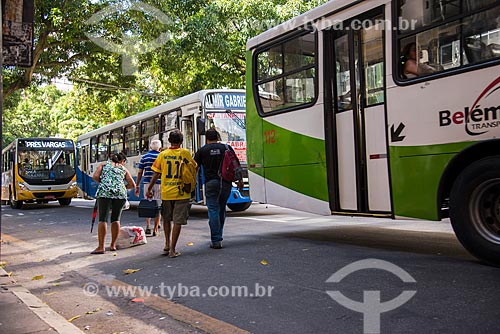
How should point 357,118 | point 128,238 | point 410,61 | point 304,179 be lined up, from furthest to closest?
point 128,238 < point 304,179 < point 357,118 < point 410,61

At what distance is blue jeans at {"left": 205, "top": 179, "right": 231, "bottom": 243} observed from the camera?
7.27m

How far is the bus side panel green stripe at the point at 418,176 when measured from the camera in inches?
214

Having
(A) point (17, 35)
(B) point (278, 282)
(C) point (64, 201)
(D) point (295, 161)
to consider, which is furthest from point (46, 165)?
(B) point (278, 282)

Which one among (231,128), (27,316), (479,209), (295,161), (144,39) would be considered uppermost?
(144,39)

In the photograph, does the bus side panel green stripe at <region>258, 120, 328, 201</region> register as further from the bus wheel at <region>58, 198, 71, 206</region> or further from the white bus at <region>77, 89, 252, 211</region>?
the bus wheel at <region>58, 198, 71, 206</region>

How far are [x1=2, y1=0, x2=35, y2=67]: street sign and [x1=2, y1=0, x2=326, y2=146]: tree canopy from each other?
11.0 metres

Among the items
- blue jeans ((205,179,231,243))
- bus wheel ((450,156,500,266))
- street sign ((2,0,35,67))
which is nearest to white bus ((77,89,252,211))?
blue jeans ((205,179,231,243))

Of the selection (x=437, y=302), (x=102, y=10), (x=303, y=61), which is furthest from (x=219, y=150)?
(x=102, y=10)

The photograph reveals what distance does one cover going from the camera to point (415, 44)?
18.9 ft

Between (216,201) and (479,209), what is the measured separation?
11.7 feet

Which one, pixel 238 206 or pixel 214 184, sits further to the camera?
pixel 238 206

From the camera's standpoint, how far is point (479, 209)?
16.8 feet

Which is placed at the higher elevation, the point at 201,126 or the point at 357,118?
the point at 201,126

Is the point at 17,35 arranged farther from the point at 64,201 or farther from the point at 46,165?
the point at 64,201
